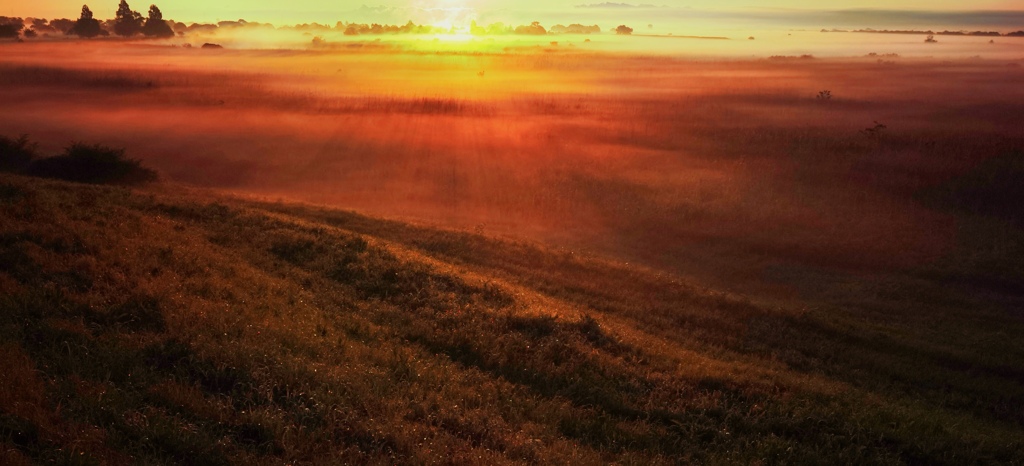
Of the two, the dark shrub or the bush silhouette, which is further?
the dark shrub

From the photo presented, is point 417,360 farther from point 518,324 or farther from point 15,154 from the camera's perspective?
point 15,154

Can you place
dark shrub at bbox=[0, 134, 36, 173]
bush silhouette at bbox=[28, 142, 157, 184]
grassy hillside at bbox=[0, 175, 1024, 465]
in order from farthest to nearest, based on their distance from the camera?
dark shrub at bbox=[0, 134, 36, 173] < bush silhouette at bbox=[28, 142, 157, 184] < grassy hillside at bbox=[0, 175, 1024, 465]

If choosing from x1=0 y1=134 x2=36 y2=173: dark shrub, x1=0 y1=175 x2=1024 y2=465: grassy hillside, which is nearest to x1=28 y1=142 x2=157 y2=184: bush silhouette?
x1=0 y1=134 x2=36 y2=173: dark shrub

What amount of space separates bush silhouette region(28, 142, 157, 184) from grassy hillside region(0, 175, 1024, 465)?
11271 mm

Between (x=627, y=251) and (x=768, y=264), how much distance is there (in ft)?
14.6

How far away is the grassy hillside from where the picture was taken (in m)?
6.32

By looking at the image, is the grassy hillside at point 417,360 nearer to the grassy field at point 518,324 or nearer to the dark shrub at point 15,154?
the grassy field at point 518,324

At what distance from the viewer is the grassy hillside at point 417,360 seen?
6324 millimetres

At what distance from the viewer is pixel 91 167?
2764cm

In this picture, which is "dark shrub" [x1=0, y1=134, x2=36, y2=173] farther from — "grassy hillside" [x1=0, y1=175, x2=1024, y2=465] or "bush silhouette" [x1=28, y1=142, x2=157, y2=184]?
"grassy hillside" [x1=0, y1=175, x2=1024, y2=465]

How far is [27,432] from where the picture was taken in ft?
18.0

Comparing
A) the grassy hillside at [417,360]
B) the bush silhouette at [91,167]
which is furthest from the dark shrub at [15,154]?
the grassy hillside at [417,360]

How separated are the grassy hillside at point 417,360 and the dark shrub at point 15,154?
14.3 metres

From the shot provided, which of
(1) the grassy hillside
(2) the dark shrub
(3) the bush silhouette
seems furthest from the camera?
(2) the dark shrub
